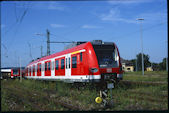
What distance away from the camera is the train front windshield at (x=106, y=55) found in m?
13.4

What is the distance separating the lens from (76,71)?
14.8 m

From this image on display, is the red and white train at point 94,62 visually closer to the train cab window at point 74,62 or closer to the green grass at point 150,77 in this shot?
the train cab window at point 74,62

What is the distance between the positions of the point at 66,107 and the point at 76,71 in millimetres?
5472

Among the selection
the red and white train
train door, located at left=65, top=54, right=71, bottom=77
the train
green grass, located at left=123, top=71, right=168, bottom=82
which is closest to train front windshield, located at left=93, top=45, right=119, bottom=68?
the red and white train

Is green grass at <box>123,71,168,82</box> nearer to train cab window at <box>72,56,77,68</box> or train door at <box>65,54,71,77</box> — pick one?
train door at <box>65,54,71,77</box>

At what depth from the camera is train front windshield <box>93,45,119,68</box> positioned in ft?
44.1

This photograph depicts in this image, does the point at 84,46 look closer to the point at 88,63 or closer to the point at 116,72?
the point at 88,63

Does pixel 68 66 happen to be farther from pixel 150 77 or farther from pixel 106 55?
pixel 150 77

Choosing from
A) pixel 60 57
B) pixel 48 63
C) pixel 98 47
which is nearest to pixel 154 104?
pixel 98 47

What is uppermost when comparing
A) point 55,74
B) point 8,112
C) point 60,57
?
point 60,57

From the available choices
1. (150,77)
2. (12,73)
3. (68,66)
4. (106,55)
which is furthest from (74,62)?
(12,73)

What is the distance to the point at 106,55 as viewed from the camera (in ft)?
45.4

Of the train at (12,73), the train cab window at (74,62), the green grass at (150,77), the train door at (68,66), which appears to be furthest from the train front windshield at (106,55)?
the train at (12,73)

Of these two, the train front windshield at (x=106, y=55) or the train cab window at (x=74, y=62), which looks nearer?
the train front windshield at (x=106, y=55)
